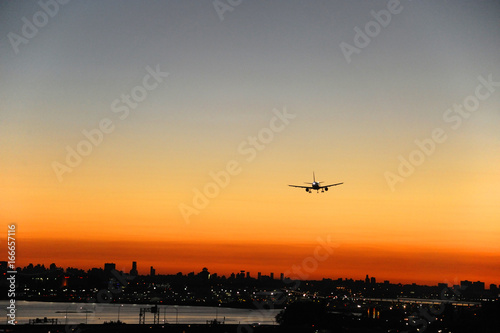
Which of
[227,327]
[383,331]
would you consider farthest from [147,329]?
[383,331]

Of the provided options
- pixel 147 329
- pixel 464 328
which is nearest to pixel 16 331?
pixel 147 329

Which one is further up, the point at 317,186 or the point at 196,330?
the point at 317,186

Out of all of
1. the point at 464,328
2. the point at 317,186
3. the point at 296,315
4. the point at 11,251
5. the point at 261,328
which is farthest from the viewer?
the point at 296,315

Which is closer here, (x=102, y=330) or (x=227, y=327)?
(x=102, y=330)

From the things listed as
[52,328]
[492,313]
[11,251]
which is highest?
[11,251]

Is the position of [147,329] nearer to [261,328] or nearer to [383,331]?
[261,328]

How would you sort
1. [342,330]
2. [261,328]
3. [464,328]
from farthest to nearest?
[261,328], [342,330], [464,328]

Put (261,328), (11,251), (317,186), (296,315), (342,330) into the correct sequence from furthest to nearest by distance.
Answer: (296,315) → (261,328) → (342,330) → (317,186) → (11,251)

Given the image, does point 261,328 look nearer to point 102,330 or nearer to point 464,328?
point 102,330

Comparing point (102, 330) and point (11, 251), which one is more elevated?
point (11, 251)
